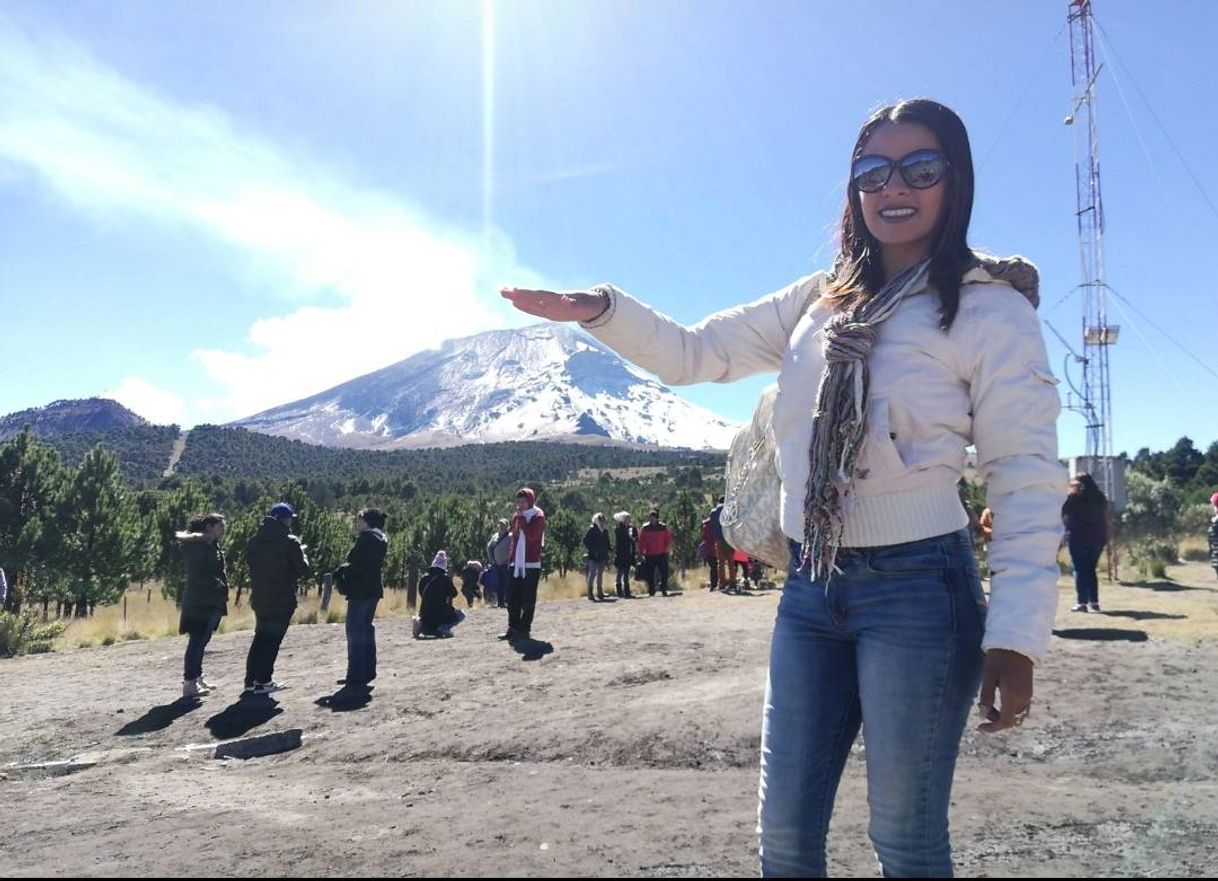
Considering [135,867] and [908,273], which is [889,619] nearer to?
[908,273]

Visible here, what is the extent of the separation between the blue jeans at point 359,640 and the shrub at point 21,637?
688cm

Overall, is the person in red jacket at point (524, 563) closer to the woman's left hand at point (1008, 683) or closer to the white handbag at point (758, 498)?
the white handbag at point (758, 498)

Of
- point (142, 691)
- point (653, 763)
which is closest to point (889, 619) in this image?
point (653, 763)

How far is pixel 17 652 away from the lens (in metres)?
11.2

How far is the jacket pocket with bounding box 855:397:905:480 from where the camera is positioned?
1560mm

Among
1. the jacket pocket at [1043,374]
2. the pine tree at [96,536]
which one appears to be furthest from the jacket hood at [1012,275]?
the pine tree at [96,536]

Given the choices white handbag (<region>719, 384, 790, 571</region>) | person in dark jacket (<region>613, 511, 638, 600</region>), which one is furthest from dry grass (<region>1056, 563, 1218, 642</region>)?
white handbag (<region>719, 384, 790, 571</region>)

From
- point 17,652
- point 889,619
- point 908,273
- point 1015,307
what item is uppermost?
point 908,273

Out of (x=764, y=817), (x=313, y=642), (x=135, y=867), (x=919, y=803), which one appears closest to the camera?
(x=919, y=803)

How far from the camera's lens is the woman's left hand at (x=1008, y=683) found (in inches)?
56.8

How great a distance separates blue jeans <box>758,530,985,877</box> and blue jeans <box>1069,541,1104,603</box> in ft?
29.3

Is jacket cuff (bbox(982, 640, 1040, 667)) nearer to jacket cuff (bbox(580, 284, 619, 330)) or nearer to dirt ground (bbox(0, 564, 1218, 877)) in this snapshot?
jacket cuff (bbox(580, 284, 619, 330))

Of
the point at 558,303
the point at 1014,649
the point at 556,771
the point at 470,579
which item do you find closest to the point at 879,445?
the point at 1014,649

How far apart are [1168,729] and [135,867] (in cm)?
540
